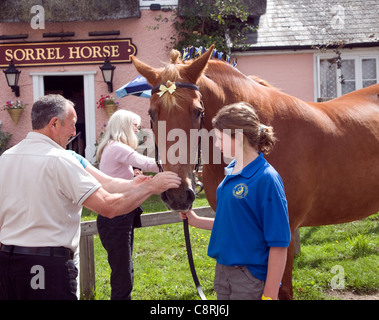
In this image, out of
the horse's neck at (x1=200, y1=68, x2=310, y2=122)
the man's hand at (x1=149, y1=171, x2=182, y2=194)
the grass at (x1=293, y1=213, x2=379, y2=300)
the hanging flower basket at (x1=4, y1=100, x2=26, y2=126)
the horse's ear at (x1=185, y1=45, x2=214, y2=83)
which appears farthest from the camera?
the hanging flower basket at (x1=4, y1=100, x2=26, y2=126)

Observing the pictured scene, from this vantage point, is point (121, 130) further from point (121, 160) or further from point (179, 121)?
point (179, 121)

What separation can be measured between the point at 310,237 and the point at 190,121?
4000mm

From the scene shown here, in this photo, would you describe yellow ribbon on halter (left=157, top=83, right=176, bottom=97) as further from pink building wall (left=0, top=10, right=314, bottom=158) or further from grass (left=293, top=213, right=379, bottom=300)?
pink building wall (left=0, top=10, right=314, bottom=158)

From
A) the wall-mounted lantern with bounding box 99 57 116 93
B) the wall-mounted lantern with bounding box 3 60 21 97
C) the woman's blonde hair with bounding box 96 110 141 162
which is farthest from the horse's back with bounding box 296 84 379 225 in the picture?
the wall-mounted lantern with bounding box 3 60 21 97

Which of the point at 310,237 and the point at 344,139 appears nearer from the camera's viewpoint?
the point at 344,139

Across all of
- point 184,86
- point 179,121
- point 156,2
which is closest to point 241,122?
point 179,121

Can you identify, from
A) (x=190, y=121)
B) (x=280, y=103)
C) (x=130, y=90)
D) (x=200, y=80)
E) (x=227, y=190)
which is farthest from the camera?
(x=130, y=90)

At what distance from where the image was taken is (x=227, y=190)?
7.20ft

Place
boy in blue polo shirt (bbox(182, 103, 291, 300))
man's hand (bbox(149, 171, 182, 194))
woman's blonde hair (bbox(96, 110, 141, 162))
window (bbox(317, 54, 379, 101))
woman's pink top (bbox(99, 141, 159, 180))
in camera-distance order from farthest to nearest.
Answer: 1. window (bbox(317, 54, 379, 101))
2. woman's blonde hair (bbox(96, 110, 141, 162))
3. woman's pink top (bbox(99, 141, 159, 180))
4. man's hand (bbox(149, 171, 182, 194))
5. boy in blue polo shirt (bbox(182, 103, 291, 300))

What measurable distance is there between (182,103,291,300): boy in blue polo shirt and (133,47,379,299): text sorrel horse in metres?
0.36

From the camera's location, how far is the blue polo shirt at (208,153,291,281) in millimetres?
2012

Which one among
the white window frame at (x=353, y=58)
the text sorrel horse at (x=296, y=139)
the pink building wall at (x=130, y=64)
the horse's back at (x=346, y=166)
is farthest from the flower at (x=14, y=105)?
the horse's back at (x=346, y=166)
